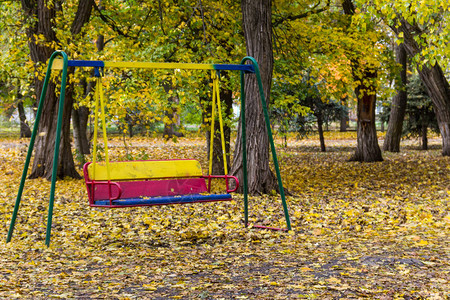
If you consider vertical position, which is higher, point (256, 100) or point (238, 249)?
point (256, 100)

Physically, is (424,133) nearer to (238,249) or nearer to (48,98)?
(48,98)

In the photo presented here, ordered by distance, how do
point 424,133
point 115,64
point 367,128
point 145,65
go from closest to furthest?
point 115,64, point 145,65, point 367,128, point 424,133

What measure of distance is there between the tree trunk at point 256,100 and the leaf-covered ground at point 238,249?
0.44m

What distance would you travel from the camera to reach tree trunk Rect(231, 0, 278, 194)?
9.23 meters

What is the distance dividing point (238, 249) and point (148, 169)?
5.31 ft

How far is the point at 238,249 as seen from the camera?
5.79 m

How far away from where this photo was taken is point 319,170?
14.9 m

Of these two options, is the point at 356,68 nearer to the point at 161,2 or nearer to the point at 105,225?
the point at 161,2

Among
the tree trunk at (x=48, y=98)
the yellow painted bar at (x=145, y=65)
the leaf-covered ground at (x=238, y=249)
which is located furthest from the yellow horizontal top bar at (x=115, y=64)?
the tree trunk at (x=48, y=98)

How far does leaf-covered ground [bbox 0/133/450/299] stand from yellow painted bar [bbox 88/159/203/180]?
29.0 inches

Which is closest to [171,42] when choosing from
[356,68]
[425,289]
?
[356,68]

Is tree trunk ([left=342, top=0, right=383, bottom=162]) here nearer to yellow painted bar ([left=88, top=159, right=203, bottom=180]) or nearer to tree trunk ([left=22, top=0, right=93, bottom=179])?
tree trunk ([left=22, top=0, right=93, bottom=179])

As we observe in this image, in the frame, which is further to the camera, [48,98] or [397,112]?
[397,112]

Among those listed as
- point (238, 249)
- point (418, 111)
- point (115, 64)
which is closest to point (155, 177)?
point (238, 249)
